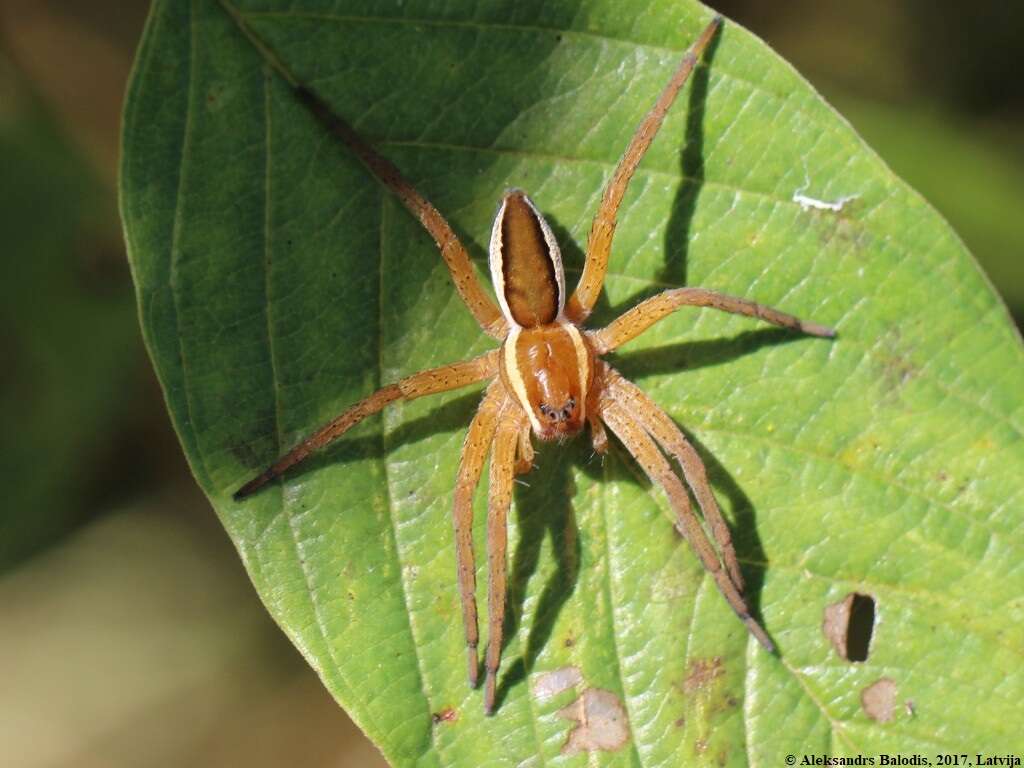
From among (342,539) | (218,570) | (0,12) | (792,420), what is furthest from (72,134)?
(792,420)

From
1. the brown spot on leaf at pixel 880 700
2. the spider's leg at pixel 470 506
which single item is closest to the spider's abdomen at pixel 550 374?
the spider's leg at pixel 470 506

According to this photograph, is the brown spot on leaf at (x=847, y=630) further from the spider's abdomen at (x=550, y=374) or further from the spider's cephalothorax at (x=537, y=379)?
the spider's abdomen at (x=550, y=374)

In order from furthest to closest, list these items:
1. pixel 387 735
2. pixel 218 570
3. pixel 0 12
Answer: pixel 218 570 < pixel 0 12 < pixel 387 735

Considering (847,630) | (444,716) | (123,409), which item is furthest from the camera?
(123,409)

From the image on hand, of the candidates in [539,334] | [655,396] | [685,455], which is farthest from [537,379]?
[685,455]

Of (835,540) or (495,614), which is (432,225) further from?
(835,540)

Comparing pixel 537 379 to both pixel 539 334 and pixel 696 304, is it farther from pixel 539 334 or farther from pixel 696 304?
pixel 696 304

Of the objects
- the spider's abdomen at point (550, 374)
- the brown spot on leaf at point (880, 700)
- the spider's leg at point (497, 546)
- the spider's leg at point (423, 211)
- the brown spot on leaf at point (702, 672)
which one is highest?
the spider's leg at point (423, 211)
